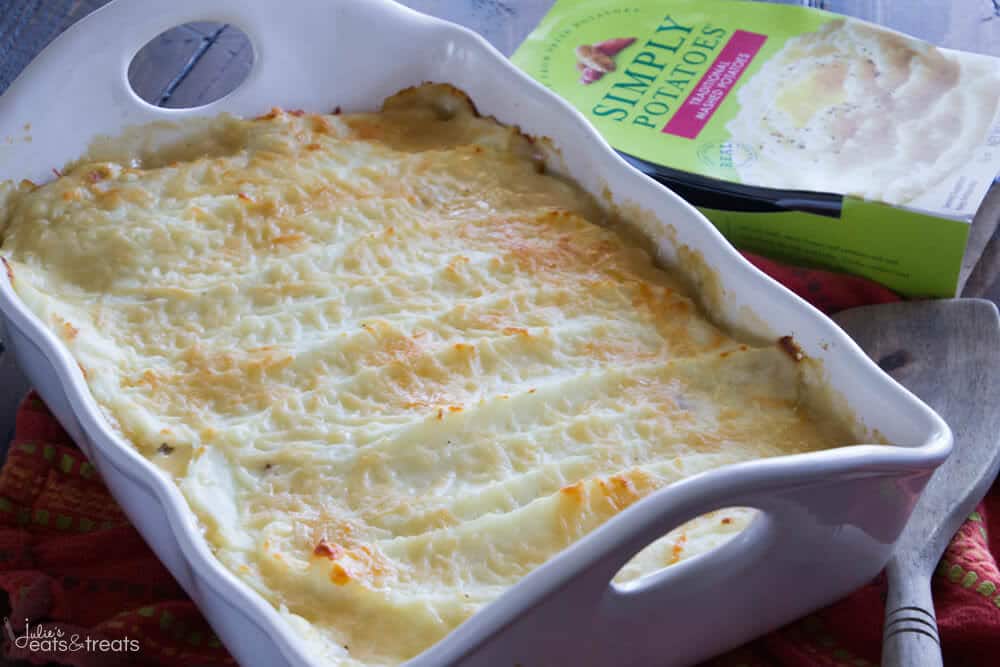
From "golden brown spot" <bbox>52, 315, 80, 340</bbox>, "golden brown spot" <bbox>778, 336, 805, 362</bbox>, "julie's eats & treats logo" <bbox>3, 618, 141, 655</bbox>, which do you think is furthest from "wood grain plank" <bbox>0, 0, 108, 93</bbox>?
"golden brown spot" <bbox>778, 336, 805, 362</bbox>

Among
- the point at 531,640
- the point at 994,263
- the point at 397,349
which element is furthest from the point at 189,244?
the point at 994,263

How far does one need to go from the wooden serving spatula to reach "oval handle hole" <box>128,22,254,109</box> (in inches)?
45.9

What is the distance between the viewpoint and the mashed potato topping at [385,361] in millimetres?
1156

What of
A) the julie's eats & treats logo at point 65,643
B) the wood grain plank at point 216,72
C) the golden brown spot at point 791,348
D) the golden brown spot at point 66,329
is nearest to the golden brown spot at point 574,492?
the golden brown spot at point 791,348

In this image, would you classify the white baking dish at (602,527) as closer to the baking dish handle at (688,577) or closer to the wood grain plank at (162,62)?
the baking dish handle at (688,577)

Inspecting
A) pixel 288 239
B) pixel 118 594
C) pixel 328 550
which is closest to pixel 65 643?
pixel 118 594

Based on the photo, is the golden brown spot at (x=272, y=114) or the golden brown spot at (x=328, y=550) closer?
the golden brown spot at (x=328, y=550)

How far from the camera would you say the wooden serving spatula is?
1.21 m

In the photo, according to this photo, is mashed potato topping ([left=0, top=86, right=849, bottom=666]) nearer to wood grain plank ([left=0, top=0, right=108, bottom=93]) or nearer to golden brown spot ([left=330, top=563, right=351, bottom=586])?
golden brown spot ([left=330, top=563, right=351, bottom=586])

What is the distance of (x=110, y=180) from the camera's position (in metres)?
1.65

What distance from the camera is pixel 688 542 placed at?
3.77 ft

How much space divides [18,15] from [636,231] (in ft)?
5.04

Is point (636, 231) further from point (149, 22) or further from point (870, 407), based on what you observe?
point (149, 22)

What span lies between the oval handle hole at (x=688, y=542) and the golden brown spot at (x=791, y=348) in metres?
0.22
